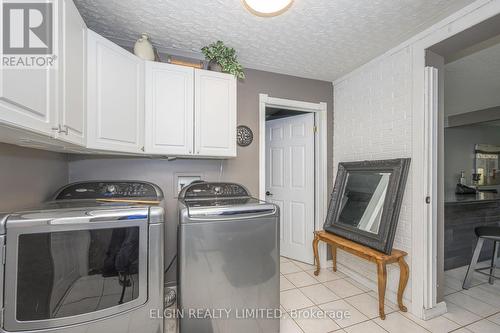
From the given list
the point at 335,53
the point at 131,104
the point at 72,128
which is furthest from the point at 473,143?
the point at 72,128

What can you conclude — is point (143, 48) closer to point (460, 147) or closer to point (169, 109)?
point (169, 109)

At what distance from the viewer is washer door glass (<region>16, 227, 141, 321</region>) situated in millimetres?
937

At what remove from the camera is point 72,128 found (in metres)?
1.19

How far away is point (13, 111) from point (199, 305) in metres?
1.32

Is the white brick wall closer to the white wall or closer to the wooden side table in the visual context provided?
the white wall

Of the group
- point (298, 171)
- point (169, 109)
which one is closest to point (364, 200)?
point (298, 171)

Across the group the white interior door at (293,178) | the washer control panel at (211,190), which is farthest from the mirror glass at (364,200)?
the washer control panel at (211,190)

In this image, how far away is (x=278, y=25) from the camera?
1.71 m

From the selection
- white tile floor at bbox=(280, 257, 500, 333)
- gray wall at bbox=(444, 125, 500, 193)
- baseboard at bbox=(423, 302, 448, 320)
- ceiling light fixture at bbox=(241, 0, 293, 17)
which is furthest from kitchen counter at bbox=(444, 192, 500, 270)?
ceiling light fixture at bbox=(241, 0, 293, 17)

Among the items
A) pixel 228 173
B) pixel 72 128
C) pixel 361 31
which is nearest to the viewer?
pixel 72 128

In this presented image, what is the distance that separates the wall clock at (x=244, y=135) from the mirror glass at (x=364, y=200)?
1.23 meters

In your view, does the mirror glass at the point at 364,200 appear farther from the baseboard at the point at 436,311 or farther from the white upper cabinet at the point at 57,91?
the white upper cabinet at the point at 57,91

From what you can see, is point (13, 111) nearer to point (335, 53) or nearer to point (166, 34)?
point (166, 34)

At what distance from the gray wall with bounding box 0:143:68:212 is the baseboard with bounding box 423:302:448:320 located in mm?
3005
